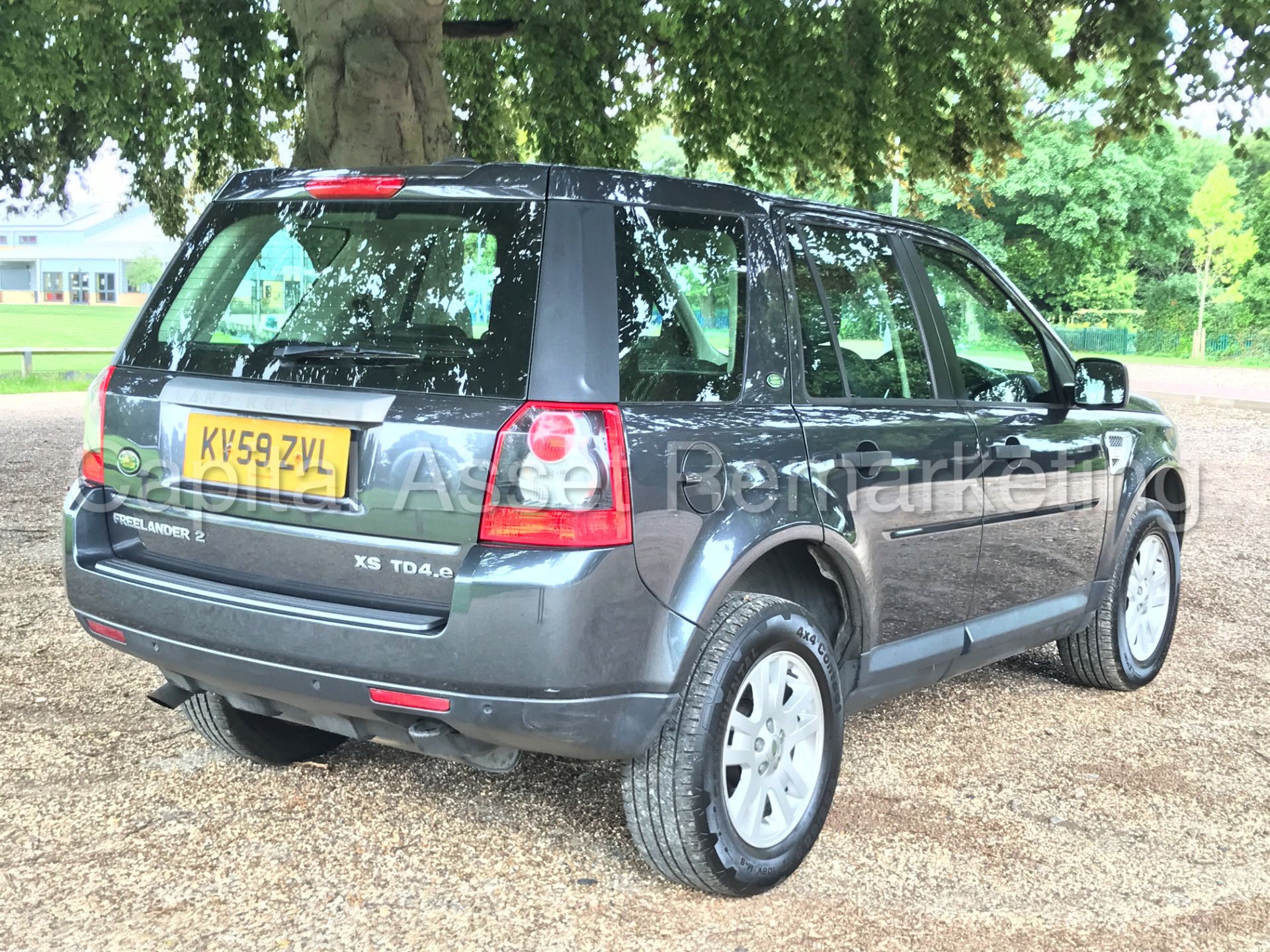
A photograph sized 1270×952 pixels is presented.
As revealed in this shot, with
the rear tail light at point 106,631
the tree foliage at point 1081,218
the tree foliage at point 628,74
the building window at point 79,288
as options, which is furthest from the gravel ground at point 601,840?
the building window at point 79,288

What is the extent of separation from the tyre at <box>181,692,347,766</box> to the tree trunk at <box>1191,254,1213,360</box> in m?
45.9

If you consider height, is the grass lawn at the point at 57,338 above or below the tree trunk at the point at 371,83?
below

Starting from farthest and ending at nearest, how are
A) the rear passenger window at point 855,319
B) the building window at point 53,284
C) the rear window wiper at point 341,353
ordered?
the building window at point 53,284, the rear passenger window at point 855,319, the rear window wiper at point 341,353

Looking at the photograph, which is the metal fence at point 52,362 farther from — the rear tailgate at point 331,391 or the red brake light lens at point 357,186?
the red brake light lens at point 357,186

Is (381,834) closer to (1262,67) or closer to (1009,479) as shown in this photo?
(1009,479)

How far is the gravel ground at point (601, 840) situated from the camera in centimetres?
331

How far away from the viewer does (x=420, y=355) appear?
318 cm

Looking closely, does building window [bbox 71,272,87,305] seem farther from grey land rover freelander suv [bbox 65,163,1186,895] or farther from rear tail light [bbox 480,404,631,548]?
rear tail light [bbox 480,404,631,548]

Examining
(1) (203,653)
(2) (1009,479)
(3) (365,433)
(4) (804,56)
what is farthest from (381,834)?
(4) (804,56)

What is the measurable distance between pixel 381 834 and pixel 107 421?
4.66 feet

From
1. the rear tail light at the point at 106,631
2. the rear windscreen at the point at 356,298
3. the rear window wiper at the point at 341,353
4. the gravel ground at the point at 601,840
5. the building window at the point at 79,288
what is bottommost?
the gravel ground at the point at 601,840

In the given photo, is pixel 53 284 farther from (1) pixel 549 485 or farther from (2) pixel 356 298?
(1) pixel 549 485

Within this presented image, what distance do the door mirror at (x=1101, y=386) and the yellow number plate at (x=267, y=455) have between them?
2.93 m

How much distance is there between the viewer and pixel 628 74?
12.4 meters
